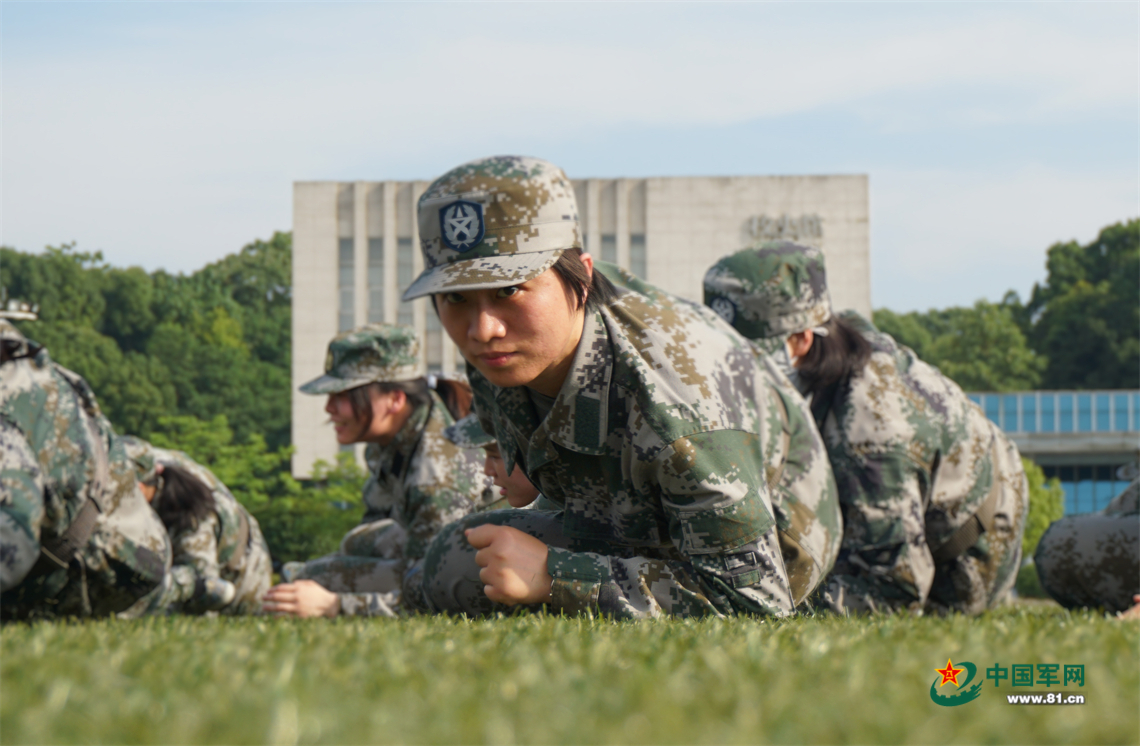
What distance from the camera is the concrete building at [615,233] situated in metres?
56.8

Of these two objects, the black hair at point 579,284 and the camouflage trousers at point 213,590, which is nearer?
the black hair at point 579,284

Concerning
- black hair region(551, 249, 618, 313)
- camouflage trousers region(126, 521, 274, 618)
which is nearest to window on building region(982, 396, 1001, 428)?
camouflage trousers region(126, 521, 274, 618)

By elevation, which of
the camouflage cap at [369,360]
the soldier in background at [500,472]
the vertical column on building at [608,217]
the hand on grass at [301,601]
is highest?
the vertical column on building at [608,217]

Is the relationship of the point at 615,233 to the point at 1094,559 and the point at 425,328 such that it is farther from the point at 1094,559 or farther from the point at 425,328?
the point at 1094,559

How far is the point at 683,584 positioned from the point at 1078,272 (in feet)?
223

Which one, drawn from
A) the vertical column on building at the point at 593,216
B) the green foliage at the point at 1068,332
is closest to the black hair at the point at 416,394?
the vertical column on building at the point at 593,216

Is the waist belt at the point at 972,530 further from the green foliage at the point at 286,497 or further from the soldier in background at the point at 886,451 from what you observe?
the green foliage at the point at 286,497

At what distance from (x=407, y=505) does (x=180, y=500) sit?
8.09ft

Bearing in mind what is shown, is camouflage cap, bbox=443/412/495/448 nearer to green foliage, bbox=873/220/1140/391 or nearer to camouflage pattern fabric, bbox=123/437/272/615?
camouflage pattern fabric, bbox=123/437/272/615

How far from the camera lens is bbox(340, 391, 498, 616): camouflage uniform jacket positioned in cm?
767

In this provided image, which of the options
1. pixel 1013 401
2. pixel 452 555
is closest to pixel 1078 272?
pixel 1013 401

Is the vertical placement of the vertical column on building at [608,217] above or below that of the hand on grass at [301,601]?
above

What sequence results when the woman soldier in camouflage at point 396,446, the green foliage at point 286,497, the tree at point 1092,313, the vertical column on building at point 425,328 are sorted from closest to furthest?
the woman soldier in camouflage at point 396,446, the green foliage at point 286,497, the vertical column on building at point 425,328, the tree at point 1092,313

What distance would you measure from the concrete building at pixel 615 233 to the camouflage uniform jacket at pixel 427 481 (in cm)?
4811
